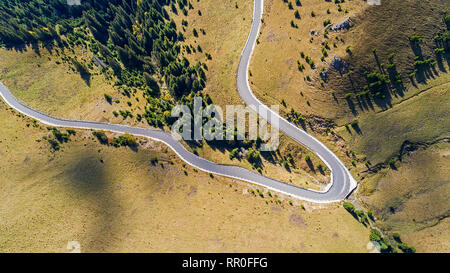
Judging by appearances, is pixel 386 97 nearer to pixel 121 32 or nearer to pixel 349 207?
pixel 349 207

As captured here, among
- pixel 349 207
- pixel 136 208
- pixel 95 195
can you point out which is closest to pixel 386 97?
pixel 349 207

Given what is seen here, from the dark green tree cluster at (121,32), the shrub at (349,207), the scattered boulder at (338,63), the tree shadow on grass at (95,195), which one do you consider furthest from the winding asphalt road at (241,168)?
the scattered boulder at (338,63)

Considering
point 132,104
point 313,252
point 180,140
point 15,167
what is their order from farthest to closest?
1. point 132,104
2. point 180,140
3. point 15,167
4. point 313,252

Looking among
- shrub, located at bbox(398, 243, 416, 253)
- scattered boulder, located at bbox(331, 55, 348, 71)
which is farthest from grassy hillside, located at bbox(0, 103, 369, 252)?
scattered boulder, located at bbox(331, 55, 348, 71)

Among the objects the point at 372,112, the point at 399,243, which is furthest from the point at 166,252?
the point at 372,112

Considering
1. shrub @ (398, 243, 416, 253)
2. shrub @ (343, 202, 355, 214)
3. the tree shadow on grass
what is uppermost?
shrub @ (343, 202, 355, 214)

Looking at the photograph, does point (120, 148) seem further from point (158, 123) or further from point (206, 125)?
point (206, 125)

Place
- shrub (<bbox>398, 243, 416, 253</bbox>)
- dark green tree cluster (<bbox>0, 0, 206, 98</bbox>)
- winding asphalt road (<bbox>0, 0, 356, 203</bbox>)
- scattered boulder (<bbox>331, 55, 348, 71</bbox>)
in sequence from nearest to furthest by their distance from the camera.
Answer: shrub (<bbox>398, 243, 416, 253</bbox>), scattered boulder (<bbox>331, 55, 348, 71</bbox>), winding asphalt road (<bbox>0, 0, 356, 203</bbox>), dark green tree cluster (<bbox>0, 0, 206, 98</bbox>)

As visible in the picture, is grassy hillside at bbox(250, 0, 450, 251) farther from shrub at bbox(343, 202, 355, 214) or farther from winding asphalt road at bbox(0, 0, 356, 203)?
shrub at bbox(343, 202, 355, 214)
